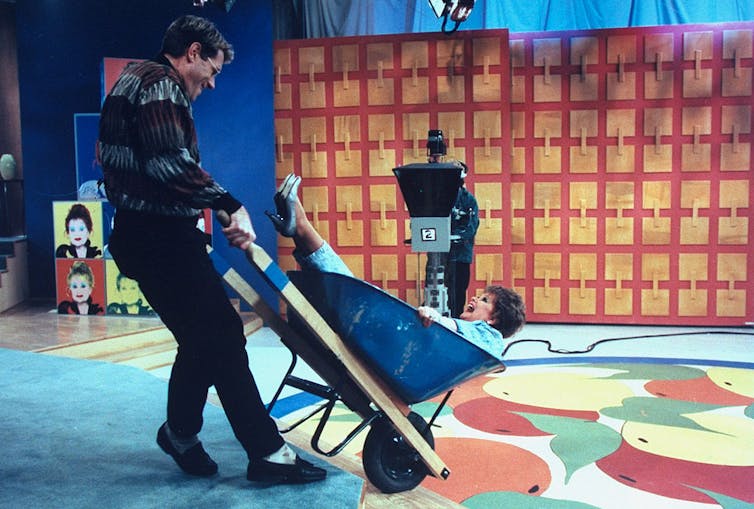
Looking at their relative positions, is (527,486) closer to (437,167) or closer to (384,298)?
(384,298)

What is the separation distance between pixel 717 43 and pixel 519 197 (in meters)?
2.03

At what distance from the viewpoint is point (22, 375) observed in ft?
11.4

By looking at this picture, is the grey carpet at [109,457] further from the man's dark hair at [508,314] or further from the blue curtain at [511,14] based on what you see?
the blue curtain at [511,14]

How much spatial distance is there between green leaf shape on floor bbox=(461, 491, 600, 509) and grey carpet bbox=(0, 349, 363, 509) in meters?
0.51

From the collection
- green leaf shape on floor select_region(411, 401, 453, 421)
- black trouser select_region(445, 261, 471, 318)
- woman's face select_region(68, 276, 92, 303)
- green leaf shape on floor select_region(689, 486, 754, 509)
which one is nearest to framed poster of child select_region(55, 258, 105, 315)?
woman's face select_region(68, 276, 92, 303)

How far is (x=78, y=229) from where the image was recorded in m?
5.71

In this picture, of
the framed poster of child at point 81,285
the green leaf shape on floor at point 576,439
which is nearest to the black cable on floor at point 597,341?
the green leaf shape on floor at point 576,439

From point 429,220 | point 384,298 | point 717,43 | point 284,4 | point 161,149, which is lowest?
point 384,298

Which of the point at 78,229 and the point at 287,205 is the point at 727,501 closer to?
the point at 287,205

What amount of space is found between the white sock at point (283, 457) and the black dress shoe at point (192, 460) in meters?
0.22

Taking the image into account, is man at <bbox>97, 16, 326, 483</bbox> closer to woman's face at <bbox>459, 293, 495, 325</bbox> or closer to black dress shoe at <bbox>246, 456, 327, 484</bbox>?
black dress shoe at <bbox>246, 456, 327, 484</bbox>

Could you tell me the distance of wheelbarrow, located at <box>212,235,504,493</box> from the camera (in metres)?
2.07

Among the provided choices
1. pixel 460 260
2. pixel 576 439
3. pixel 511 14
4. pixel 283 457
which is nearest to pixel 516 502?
pixel 576 439

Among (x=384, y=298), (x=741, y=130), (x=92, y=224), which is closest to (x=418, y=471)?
(x=384, y=298)
